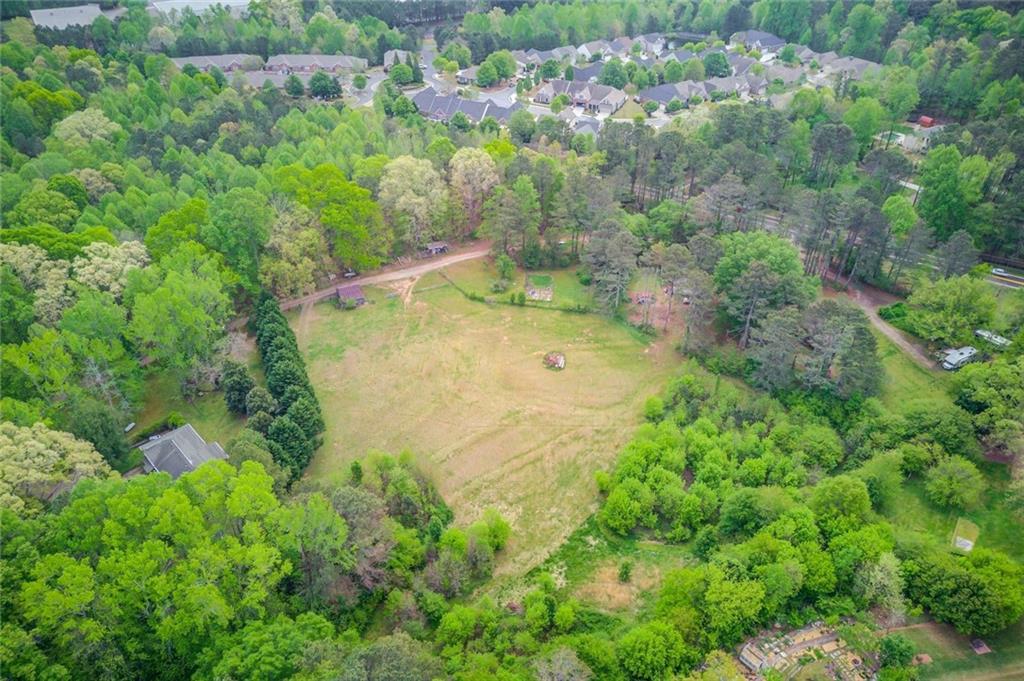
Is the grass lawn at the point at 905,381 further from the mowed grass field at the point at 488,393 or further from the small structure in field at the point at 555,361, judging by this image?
the small structure in field at the point at 555,361

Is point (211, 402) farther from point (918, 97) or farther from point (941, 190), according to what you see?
point (918, 97)

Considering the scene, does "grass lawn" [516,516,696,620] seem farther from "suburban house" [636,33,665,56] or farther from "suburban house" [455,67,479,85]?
"suburban house" [636,33,665,56]

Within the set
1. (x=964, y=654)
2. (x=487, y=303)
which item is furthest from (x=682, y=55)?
(x=964, y=654)

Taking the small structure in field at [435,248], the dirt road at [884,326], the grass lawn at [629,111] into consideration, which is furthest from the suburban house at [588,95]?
the dirt road at [884,326]

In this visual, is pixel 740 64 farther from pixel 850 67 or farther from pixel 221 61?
pixel 221 61

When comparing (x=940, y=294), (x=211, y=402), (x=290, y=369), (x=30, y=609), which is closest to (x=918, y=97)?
(x=940, y=294)

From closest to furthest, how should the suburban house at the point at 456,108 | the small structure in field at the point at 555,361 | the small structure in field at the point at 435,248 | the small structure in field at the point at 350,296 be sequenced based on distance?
1. the small structure in field at the point at 555,361
2. the small structure in field at the point at 350,296
3. the small structure in field at the point at 435,248
4. the suburban house at the point at 456,108
